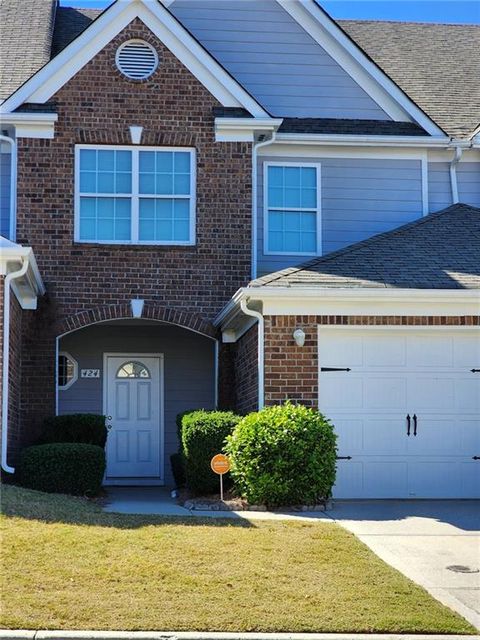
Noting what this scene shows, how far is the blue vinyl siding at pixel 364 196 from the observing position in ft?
55.1

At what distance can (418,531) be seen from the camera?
997cm

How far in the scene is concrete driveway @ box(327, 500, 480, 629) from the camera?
24.6 feet

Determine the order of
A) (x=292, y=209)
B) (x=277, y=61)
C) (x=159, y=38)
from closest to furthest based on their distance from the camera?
1. (x=159, y=38)
2. (x=292, y=209)
3. (x=277, y=61)

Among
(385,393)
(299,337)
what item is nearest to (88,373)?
(299,337)

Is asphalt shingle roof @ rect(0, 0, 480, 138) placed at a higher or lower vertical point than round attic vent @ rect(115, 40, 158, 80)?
higher

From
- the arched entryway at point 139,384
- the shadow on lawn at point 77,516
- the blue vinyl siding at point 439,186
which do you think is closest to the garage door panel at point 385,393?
the shadow on lawn at point 77,516

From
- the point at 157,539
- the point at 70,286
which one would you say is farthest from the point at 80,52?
the point at 157,539

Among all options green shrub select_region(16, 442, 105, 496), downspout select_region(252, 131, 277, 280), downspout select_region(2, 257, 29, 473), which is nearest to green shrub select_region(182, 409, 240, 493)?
green shrub select_region(16, 442, 105, 496)

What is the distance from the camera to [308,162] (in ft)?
55.3

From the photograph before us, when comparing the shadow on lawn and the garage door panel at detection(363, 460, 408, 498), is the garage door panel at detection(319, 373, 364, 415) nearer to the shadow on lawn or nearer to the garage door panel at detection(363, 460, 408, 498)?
the garage door panel at detection(363, 460, 408, 498)

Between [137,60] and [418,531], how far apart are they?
984cm

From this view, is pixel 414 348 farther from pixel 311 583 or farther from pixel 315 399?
pixel 311 583

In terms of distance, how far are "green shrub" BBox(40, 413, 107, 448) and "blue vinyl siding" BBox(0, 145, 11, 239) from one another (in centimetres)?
362

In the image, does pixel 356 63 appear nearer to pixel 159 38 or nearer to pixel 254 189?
pixel 254 189
